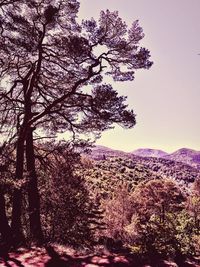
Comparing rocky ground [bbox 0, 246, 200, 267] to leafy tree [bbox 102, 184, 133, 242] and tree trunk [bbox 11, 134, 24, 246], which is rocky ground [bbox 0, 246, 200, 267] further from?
leafy tree [bbox 102, 184, 133, 242]

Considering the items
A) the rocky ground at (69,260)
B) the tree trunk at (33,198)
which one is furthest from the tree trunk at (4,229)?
the rocky ground at (69,260)

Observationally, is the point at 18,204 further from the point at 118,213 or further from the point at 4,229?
the point at 118,213

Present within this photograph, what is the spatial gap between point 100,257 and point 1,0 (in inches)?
408

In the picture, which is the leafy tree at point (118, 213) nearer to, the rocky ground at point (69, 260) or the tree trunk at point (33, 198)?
the tree trunk at point (33, 198)

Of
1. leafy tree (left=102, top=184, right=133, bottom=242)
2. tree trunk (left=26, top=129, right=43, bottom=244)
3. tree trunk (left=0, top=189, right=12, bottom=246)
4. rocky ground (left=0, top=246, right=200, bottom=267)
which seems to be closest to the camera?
rocky ground (left=0, top=246, right=200, bottom=267)

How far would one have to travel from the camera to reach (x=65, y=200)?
18969mm

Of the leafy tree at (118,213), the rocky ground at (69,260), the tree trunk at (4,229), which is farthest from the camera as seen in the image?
the leafy tree at (118,213)

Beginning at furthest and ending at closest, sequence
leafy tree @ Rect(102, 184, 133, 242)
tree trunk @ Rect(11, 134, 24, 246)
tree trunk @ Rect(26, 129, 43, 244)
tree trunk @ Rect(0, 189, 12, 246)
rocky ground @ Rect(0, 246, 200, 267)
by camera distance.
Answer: leafy tree @ Rect(102, 184, 133, 242)
tree trunk @ Rect(26, 129, 43, 244)
tree trunk @ Rect(11, 134, 24, 246)
tree trunk @ Rect(0, 189, 12, 246)
rocky ground @ Rect(0, 246, 200, 267)

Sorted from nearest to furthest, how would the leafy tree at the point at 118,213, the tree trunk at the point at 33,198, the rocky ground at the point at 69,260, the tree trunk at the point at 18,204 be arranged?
the rocky ground at the point at 69,260
the tree trunk at the point at 18,204
the tree trunk at the point at 33,198
the leafy tree at the point at 118,213

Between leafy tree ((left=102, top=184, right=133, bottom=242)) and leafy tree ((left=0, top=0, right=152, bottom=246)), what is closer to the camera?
leafy tree ((left=0, top=0, right=152, bottom=246))

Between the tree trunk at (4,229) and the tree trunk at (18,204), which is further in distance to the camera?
the tree trunk at (18,204)

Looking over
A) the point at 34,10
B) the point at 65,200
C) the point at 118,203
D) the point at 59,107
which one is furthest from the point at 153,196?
the point at 34,10

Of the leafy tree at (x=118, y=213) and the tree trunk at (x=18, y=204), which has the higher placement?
the tree trunk at (x=18, y=204)

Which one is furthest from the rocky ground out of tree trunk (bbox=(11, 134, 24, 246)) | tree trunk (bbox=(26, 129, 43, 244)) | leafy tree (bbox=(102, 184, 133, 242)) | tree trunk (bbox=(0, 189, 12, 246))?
leafy tree (bbox=(102, 184, 133, 242))
